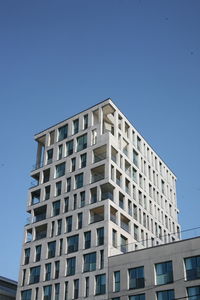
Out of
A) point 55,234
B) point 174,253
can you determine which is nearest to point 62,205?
point 55,234

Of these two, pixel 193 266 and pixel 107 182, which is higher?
pixel 107 182

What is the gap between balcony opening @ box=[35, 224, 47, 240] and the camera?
75375mm

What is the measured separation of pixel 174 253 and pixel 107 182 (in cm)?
1707

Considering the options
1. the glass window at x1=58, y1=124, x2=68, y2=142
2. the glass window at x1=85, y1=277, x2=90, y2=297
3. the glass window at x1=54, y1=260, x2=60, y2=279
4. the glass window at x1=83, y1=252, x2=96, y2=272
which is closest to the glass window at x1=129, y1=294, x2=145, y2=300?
the glass window at x1=85, y1=277, x2=90, y2=297

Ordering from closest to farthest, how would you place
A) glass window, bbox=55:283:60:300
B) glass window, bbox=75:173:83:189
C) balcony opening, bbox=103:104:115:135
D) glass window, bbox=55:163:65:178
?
1. glass window, bbox=55:283:60:300
2. glass window, bbox=75:173:83:189
3. glass window, bbox=55:163:65:178
4. balcony opening, bbox=103:104:115:135

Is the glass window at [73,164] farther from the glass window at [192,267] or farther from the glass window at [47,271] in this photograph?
the glass window at [192,267]

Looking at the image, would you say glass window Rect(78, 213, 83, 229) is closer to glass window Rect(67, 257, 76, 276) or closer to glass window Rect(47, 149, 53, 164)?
glass window Rect(67, 257, 76, 276)

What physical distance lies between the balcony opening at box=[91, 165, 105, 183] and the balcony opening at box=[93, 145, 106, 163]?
171 centimetres

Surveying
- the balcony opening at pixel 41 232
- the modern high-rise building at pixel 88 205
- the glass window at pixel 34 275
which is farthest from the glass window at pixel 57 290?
the balcony opening at pixel 41 232

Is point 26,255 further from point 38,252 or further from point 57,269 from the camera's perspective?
point 57,269

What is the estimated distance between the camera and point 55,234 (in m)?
71.7

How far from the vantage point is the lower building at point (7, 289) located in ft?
253

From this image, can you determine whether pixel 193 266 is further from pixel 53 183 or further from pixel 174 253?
pixel 53 183

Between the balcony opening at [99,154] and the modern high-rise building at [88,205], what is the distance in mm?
173
